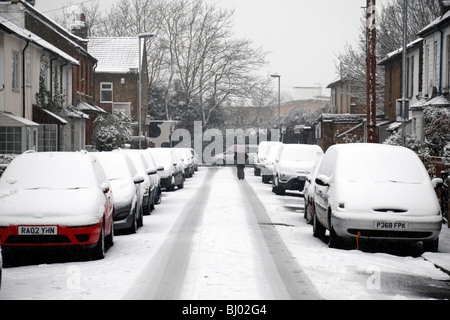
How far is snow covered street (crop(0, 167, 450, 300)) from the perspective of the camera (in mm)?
7949

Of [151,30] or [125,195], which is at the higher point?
[151,30]

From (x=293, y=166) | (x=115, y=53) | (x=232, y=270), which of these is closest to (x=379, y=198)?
(x=232, y=270)

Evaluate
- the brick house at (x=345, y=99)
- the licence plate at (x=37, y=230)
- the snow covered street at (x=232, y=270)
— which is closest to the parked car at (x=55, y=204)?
the licence plate at (x=37, y=230)

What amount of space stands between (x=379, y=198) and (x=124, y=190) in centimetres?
522

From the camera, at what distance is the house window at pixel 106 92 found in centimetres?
6075

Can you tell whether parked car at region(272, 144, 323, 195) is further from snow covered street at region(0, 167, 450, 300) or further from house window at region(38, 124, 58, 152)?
house window at region(38, 124, 58, 152)

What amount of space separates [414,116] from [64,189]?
25.7 metres

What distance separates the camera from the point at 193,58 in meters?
60.8

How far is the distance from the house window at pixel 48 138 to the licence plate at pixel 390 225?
82.2 feet

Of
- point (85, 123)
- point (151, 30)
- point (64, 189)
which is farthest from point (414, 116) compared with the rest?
point (151, 30)

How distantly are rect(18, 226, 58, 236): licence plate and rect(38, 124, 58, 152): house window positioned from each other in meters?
24.4

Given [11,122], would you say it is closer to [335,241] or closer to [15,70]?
[15,70]

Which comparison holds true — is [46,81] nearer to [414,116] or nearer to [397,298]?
[414,116]

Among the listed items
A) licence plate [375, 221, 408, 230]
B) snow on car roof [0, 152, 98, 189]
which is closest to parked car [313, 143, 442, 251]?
licence plate [375, 221, 408, 230]
